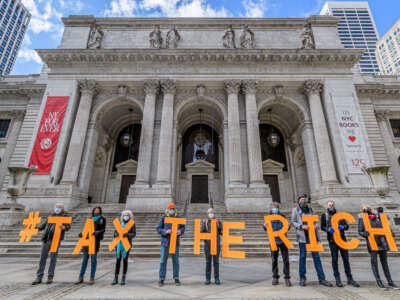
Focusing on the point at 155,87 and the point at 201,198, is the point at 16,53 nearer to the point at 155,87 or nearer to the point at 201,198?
the point at 155,87

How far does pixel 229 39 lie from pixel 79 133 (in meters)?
15.7

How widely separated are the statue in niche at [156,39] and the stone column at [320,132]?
13.7 meters

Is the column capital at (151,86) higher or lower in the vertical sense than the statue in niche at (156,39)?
lower

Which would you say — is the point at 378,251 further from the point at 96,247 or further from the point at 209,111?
the point at 209,111


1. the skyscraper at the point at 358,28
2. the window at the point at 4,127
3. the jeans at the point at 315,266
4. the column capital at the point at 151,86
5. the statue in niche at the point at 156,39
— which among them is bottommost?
the jeans at the point at 315,266

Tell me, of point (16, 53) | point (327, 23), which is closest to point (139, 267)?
point (327, 23)

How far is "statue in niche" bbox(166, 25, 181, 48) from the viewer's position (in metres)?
20.1

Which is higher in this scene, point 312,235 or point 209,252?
point 312,235

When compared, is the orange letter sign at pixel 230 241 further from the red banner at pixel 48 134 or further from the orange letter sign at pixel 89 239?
the red banner at pixel 48 134

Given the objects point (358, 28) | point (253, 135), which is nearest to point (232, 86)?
point (253, 135)

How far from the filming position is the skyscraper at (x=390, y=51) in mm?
68500

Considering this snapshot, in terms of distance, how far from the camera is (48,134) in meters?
16.7

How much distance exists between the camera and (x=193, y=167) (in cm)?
2203

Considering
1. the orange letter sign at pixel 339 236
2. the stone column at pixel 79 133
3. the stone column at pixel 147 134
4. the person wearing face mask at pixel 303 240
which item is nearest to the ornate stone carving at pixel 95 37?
the stone column at pixel 79 133
